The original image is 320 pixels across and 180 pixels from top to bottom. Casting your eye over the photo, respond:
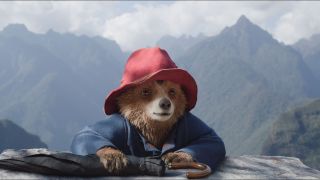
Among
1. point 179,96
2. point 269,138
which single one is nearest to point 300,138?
point 269,138

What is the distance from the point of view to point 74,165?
3.17 m

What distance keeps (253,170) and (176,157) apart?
1.76 feet

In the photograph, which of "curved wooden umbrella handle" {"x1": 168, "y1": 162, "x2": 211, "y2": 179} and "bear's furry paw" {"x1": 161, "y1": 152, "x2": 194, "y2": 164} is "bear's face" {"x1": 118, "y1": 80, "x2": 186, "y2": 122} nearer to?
"bear's furry paw" {"x1": 161, "y1": 152, "x2": 194, "y2": 164}

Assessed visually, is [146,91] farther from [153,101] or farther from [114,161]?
[114,161]

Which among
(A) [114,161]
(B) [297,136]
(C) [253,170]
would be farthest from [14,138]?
(A) [114,161]

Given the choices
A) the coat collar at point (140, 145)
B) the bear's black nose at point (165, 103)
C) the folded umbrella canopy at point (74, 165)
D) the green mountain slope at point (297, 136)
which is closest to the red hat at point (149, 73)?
the bear's black nose at point (165, 103)

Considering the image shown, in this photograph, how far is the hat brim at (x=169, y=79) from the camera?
4.09 m

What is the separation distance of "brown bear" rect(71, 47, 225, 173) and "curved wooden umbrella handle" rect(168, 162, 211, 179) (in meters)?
0.22

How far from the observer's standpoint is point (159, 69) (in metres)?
4.15

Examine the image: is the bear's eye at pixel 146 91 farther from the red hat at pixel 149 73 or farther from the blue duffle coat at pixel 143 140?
the blue duffle coat at pixel 143 140

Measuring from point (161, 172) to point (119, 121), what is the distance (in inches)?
36.8

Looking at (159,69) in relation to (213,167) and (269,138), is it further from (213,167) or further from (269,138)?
(269,138)

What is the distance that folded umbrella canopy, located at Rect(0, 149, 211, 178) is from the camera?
3.14 m

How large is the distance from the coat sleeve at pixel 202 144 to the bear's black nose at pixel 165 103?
304mm
